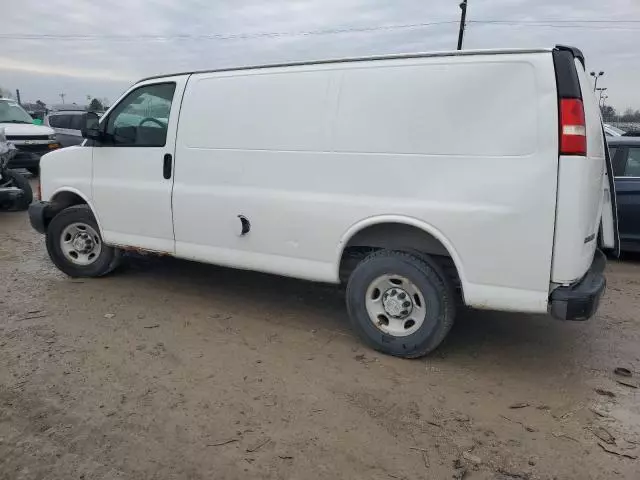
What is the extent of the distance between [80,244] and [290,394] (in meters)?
3.50

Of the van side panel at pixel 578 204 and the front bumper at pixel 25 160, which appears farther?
the front bumper at pixel 25 160

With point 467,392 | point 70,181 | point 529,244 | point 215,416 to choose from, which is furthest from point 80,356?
point 529,244

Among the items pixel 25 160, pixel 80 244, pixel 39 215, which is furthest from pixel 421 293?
pixel 25 160

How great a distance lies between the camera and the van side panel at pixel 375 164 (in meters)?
3.46

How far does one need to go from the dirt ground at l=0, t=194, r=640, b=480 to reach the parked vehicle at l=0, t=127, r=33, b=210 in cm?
476

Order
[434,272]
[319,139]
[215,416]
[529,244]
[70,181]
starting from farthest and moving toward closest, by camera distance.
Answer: [70,181] < [319,139] < [434,272] < [529,244] < [215,416]

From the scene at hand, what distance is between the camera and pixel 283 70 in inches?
174

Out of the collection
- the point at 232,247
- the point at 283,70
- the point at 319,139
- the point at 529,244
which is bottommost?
the point at 232,247

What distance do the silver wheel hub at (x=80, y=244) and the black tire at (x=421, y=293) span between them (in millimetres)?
3177

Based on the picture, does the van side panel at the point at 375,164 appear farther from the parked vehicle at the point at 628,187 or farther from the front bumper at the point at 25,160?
the front bumper at the point at 25,160

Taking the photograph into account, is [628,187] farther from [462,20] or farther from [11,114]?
[462,20]

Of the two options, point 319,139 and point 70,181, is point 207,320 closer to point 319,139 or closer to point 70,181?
point 319,139

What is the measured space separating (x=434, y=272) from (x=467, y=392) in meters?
0.85

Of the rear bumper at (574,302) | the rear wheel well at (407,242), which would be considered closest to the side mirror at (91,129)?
the rear wheel well at (407,242)
